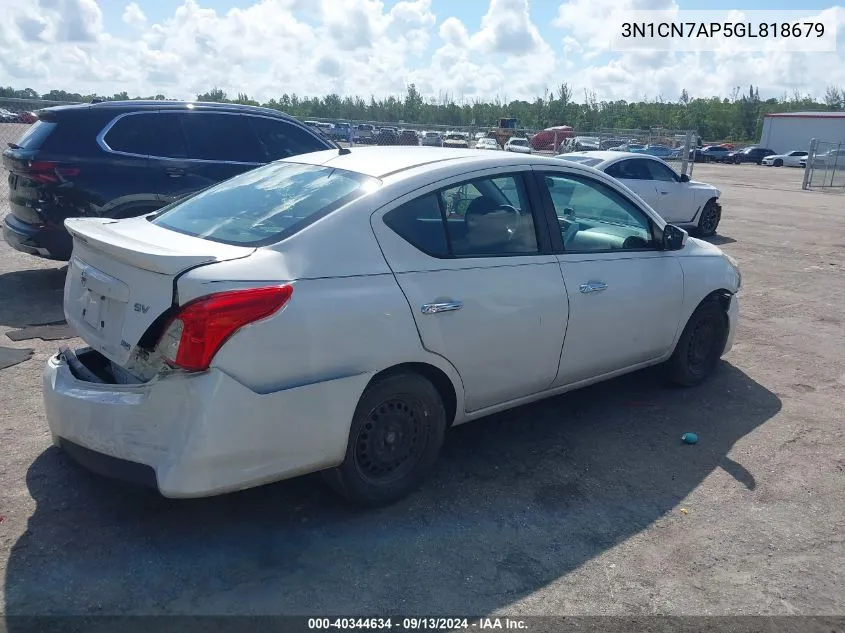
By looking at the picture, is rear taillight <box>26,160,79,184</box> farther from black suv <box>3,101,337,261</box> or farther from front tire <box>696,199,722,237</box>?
front tire <box>696,199,722,237</box>

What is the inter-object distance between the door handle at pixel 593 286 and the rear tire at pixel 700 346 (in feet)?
3.82

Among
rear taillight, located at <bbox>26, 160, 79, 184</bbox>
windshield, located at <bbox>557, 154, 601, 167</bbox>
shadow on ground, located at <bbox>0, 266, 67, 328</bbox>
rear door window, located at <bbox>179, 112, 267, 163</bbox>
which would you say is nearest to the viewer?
shadow on ground, located at <bbox>0, 266, 67, 328</bbox>

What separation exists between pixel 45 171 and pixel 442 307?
508cm

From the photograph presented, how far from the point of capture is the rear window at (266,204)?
11.3 ft

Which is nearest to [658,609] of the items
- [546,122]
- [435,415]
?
[435,415]

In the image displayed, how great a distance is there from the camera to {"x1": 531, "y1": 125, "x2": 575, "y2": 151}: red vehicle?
21766mm

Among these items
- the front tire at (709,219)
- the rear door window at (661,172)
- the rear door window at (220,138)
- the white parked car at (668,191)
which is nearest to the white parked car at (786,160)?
the front tire at (709,219)

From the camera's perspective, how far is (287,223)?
11.3ft

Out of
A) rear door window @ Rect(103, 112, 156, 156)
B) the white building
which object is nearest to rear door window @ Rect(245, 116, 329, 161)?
rear door window @ Rect(103, 112, 156, 156)

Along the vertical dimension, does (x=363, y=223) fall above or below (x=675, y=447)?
above

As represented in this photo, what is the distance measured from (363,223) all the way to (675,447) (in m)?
2.48

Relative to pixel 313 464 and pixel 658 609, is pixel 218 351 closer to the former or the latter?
pixel 313 464

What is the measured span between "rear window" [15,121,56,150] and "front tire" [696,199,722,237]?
1108cm

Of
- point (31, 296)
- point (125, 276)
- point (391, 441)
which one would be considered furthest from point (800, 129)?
point (125, 276)
